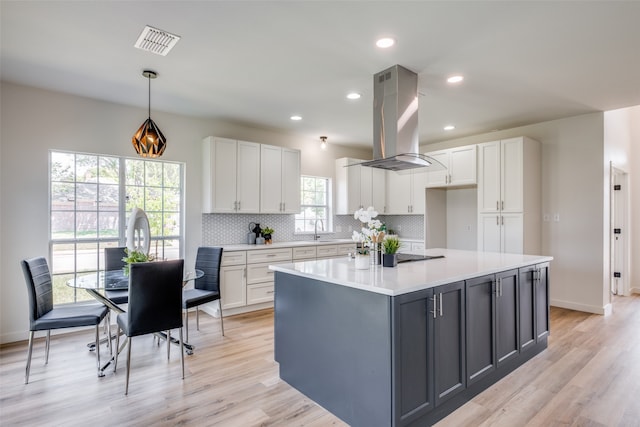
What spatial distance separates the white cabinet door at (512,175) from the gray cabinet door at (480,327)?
261cm

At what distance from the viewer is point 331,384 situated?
7.61 ft

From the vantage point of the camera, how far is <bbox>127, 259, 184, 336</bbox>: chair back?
265cm

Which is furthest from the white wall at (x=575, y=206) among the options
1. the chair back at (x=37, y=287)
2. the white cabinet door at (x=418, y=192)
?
the chair back at (x=37, y=287)

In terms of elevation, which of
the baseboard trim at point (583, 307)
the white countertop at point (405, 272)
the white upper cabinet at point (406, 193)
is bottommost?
the baseboard trim at point (583, 307)

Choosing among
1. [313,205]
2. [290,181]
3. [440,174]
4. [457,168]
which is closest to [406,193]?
[440,174]

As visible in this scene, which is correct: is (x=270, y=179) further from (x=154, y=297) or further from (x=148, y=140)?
(x=154, y=297)

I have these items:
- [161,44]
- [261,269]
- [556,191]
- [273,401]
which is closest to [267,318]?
[261,269]

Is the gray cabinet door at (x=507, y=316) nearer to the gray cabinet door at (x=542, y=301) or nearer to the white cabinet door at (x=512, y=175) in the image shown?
the gray cabinet door at (x=542, y=301)

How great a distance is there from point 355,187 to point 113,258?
407cm

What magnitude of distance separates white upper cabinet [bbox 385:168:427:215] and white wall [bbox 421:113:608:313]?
183cm

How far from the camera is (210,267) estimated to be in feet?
12.9

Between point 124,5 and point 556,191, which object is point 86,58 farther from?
point 556,191

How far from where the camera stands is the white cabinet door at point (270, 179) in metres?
5.16

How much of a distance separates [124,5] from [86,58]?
3.52ft
